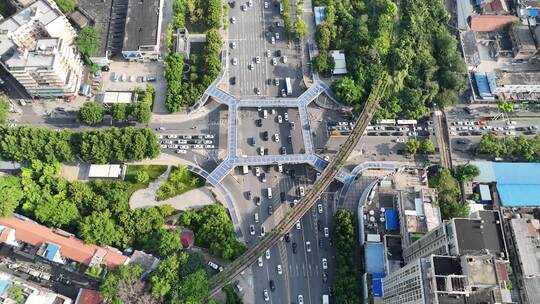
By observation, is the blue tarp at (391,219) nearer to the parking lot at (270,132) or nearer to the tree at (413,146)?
the tree at (413,146)

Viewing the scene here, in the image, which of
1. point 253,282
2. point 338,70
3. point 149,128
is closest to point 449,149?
point 338,70

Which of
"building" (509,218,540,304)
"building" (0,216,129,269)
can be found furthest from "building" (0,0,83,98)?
"building" (509,218,540,304)

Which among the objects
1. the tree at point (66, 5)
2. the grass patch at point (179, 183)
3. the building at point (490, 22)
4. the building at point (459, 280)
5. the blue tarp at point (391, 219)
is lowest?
the building at point (459, 280)

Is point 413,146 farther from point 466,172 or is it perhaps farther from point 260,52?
point 260,52

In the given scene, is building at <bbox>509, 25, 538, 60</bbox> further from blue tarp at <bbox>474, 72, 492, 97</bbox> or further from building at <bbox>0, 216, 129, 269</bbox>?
building at <bbox>0, 216, 129, 269</bbox>

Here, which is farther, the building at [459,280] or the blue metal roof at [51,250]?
the blue metal roof at [51,250]

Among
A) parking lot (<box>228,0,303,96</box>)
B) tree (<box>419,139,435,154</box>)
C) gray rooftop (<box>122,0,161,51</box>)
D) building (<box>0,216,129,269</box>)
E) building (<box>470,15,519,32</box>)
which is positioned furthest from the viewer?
building (<box>470,15,519,32</box>)

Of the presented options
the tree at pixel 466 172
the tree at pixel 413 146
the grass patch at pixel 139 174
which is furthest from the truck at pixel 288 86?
the tree at pixel 466 172
